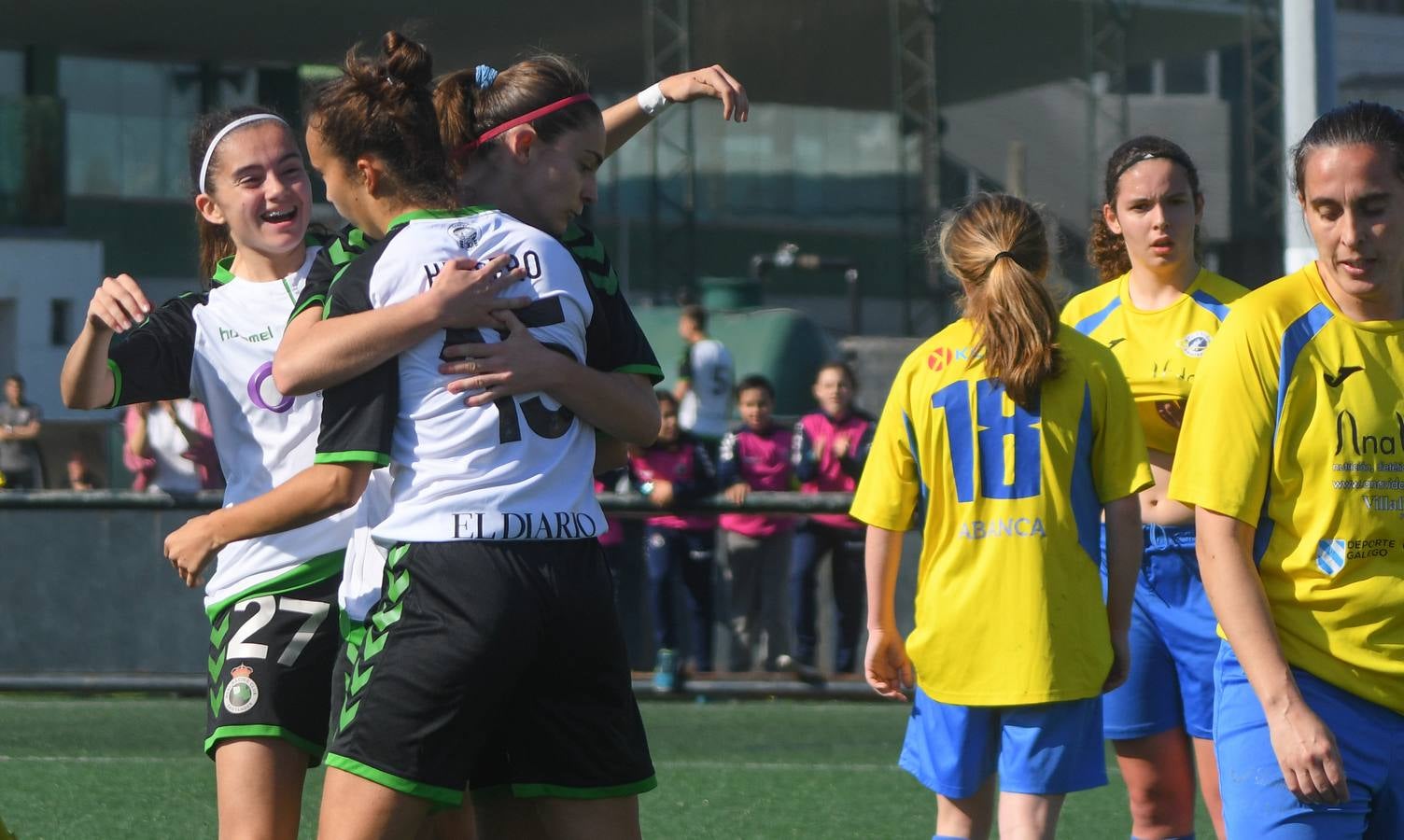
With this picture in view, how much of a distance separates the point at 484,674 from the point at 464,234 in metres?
0.73

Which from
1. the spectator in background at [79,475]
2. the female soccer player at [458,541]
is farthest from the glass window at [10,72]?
the female soccer player at [458,541]

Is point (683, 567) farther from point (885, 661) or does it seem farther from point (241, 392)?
point (241, 392)

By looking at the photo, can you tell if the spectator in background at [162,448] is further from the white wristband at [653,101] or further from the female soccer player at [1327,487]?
the female soccer player at [1327,487]

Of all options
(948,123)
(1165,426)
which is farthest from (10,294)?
(1165,426)

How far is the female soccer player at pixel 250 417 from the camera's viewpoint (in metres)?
3.69

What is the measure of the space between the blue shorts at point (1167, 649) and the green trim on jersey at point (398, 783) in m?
2.26

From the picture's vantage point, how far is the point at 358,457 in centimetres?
301

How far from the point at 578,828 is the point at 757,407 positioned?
7.58 m

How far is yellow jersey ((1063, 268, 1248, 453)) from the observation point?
4.84 meters

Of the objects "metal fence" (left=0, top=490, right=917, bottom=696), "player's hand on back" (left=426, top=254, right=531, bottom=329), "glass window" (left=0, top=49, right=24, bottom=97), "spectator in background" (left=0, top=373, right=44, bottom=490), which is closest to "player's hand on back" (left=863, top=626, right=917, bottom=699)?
"player's hand on back" (left=426, top=254, right=531, bottom=329)

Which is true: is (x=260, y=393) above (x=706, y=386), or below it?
below

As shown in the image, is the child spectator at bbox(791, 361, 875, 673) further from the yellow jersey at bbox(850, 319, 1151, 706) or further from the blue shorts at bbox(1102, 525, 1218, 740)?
the yellow jersey at bbox(850, 319, 1151, 706)

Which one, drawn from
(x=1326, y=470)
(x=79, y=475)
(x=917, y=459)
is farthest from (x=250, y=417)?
(x=79, y=475)

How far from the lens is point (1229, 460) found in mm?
3084
